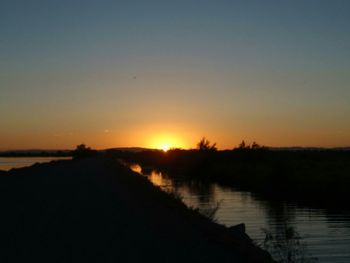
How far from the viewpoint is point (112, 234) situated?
1326cm

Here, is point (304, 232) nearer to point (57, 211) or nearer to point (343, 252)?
point (343, 252)

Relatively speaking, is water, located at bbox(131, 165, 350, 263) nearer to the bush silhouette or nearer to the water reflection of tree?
the water reflection of tree

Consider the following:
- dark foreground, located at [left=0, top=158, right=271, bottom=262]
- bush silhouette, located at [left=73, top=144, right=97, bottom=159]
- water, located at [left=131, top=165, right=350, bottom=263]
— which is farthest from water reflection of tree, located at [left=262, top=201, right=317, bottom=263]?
bush silhouette, located at [left=73, top=144, right=97, bottom=159]

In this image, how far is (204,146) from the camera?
351 feet

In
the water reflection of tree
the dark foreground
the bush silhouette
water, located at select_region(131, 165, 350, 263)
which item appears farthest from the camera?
the bush silhouette

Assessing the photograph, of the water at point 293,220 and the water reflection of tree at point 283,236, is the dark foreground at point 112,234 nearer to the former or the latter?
the water reflection of tree at point 283,236

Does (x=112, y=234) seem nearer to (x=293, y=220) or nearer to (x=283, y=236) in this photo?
(x=283, y=236)

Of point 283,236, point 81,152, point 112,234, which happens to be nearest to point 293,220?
point 283,236

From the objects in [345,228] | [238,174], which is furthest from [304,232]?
[238,174]

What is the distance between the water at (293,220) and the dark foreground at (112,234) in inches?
103

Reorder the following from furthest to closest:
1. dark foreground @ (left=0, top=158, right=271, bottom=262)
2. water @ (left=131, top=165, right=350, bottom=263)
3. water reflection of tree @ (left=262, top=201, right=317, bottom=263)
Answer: water @ (left=131, top=165, right=350, bottom=263), water reflection of tree @ (left=262, top=201, right=317, bottom=263), dark foreground @ (left=0, top=158, right=271, bottom=262)

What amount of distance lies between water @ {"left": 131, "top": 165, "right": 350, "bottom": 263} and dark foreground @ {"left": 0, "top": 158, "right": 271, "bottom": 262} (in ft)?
8.61

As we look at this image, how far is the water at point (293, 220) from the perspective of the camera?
1669cm

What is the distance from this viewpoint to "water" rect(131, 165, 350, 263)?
16688 millimetres
